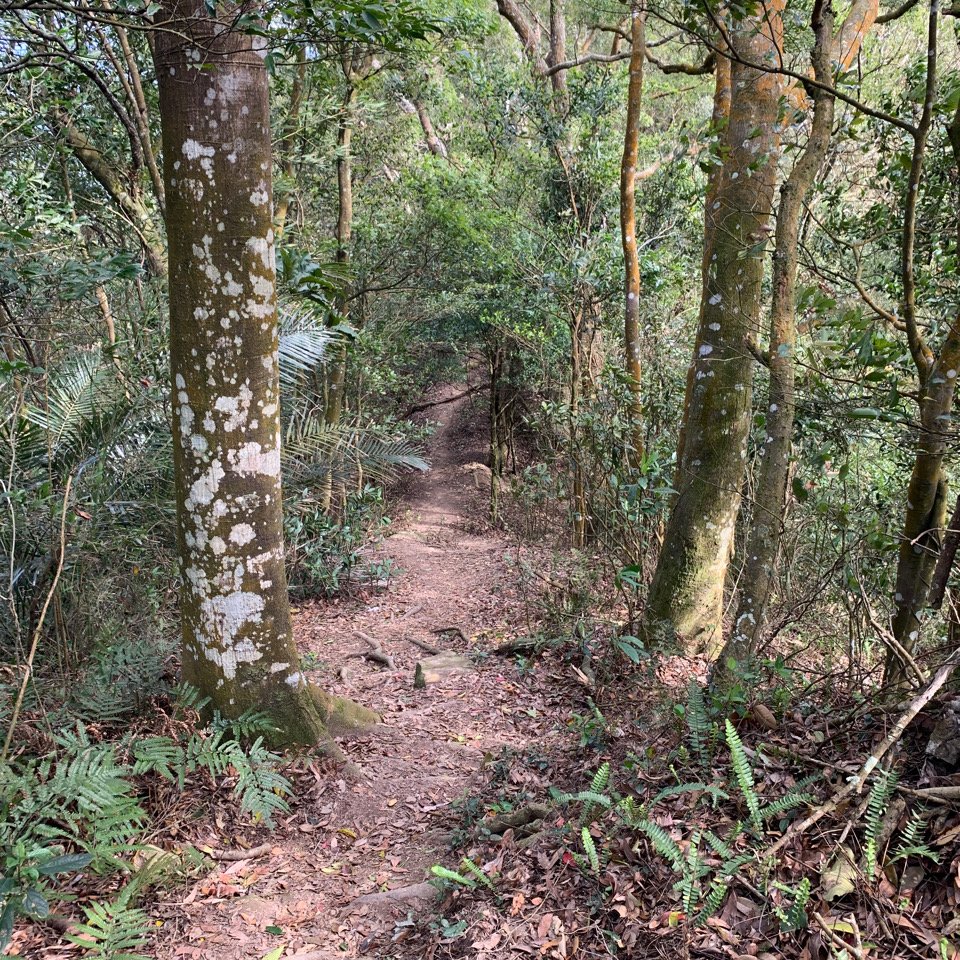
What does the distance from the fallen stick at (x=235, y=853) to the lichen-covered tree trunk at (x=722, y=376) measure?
3272 mm

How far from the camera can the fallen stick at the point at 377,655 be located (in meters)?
6.70

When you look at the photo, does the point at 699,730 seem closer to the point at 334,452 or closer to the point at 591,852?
the point at 591,852

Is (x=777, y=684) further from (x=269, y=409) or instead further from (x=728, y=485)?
(x=269, y=409)

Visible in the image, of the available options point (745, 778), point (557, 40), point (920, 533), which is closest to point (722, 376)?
point (920, 533)

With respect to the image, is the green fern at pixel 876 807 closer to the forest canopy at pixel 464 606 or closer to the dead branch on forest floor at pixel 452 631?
the forest canopy at pixel 464 606

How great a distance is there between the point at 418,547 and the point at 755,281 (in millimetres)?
8783

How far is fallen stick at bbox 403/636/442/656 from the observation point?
7.13 metres

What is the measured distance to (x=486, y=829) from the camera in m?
3.21

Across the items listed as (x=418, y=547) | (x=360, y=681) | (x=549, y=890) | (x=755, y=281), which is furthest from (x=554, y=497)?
(x=549, y=890)

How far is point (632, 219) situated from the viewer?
7.91 meters

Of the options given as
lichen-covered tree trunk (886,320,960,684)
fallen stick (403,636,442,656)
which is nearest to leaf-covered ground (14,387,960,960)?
lichen-covered tree trunk (886,320,960,684)

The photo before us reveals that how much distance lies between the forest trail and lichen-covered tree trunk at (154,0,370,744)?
0.64m

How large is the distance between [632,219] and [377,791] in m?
6.85

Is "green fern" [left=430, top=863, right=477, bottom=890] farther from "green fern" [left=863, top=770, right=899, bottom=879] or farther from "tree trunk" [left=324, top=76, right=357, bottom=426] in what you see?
"tree trunk" [left=324, top=76, right=357, bottom=426]
